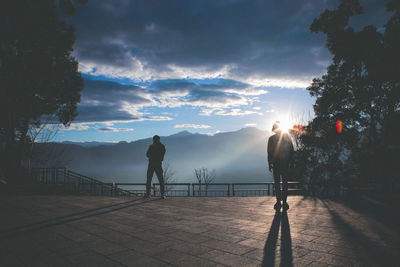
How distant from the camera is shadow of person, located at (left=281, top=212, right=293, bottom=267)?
255 centimetres

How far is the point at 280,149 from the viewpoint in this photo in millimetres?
5609

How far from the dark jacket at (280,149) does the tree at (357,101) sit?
8.82 meters

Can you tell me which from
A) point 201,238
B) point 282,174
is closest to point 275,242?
point 201,238

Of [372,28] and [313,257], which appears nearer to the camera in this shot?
[313,257]

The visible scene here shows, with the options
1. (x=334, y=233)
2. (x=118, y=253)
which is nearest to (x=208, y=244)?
(x=118, y=253)

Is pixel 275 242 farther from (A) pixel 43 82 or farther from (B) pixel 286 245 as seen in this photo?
(A) pixel 43 82

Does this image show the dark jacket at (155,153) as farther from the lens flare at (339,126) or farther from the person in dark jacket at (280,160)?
the lens flare at (339,126)

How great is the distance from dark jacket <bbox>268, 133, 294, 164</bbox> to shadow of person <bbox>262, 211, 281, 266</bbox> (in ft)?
5.21

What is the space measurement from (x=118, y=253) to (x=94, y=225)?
1.68 meters

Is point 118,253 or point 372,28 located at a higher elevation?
point 372,28

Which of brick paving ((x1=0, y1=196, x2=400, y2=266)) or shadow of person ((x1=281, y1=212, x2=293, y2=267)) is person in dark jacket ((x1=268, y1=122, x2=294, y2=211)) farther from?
shadow of person ((x1=281, y1=212, x2=293, y2=267))

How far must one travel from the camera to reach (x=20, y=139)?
54.1ft

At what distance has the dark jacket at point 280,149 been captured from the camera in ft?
18.4

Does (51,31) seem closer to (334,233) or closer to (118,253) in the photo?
(118,253)
